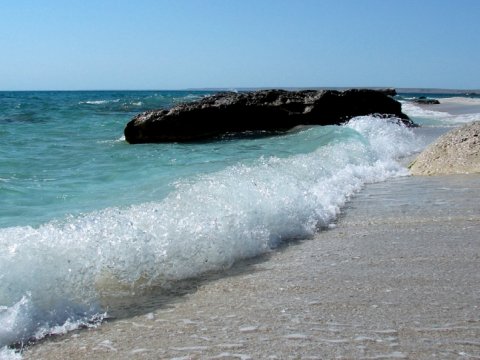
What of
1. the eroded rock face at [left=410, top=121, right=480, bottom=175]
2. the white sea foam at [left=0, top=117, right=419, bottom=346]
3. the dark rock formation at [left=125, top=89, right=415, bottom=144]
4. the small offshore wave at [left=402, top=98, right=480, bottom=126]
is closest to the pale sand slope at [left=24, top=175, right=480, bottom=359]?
the white sea foam at [left=0, top=117, right=419, bottom=346]

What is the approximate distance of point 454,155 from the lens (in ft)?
26.7

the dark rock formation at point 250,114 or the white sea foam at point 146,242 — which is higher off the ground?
the dark rock formation at point 250,114

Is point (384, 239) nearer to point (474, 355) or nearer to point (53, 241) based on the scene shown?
point (474, 355)

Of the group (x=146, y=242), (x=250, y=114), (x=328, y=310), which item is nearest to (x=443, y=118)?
(x=250, y=114)

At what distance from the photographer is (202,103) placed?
14.0 meters

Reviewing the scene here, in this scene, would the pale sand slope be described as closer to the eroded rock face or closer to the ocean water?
the ocean water

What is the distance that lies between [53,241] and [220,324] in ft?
4.21

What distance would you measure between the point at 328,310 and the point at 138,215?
6.35 ft

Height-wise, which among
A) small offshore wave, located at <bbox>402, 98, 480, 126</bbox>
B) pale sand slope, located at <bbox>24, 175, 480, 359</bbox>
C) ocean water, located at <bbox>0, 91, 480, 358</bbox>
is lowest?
pale sand slope, located at <bbox>24, 175, 480, 359</bbox>

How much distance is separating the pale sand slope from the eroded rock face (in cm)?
350

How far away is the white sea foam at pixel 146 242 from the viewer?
2959 mm

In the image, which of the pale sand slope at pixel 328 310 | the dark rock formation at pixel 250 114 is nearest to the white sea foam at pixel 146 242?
the pale sand slope at pixel 328 310

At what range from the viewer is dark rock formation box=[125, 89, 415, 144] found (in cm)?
1341

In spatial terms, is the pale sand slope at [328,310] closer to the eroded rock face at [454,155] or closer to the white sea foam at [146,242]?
the white sea foam at [146,242]
